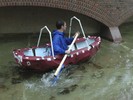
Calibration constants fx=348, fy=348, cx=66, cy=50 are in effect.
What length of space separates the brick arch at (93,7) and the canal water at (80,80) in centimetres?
128

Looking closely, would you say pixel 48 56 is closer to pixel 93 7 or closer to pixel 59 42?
pixel 59 42

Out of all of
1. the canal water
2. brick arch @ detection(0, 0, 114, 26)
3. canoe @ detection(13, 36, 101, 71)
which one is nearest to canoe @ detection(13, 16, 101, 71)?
canoe @ detection(13, 36, 101, 71)

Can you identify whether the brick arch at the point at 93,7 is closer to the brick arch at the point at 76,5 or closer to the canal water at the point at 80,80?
the brick arch at the point at 76,5

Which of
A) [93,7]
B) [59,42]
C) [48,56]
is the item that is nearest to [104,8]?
[93,7]

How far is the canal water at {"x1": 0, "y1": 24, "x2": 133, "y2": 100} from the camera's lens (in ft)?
24.7

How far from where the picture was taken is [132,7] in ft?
38.8

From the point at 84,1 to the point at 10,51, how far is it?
2.74 metres

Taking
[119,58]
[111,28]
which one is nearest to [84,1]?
[111,28]

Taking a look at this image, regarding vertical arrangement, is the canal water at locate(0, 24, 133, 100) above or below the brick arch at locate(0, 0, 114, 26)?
below

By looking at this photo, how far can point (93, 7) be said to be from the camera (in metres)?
11.0

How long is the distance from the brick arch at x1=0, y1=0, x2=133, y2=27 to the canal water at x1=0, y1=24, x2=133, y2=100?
1277mm

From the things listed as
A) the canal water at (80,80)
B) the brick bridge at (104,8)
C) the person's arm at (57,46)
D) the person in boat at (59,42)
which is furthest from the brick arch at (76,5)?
the person's arm at (57,46)

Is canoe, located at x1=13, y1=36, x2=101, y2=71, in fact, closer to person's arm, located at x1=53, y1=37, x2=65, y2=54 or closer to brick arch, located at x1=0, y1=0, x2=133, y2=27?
person's arm, located at x1=53, y1=37, x2=65, y2=54

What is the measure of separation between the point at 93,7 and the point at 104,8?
1.49 ft
